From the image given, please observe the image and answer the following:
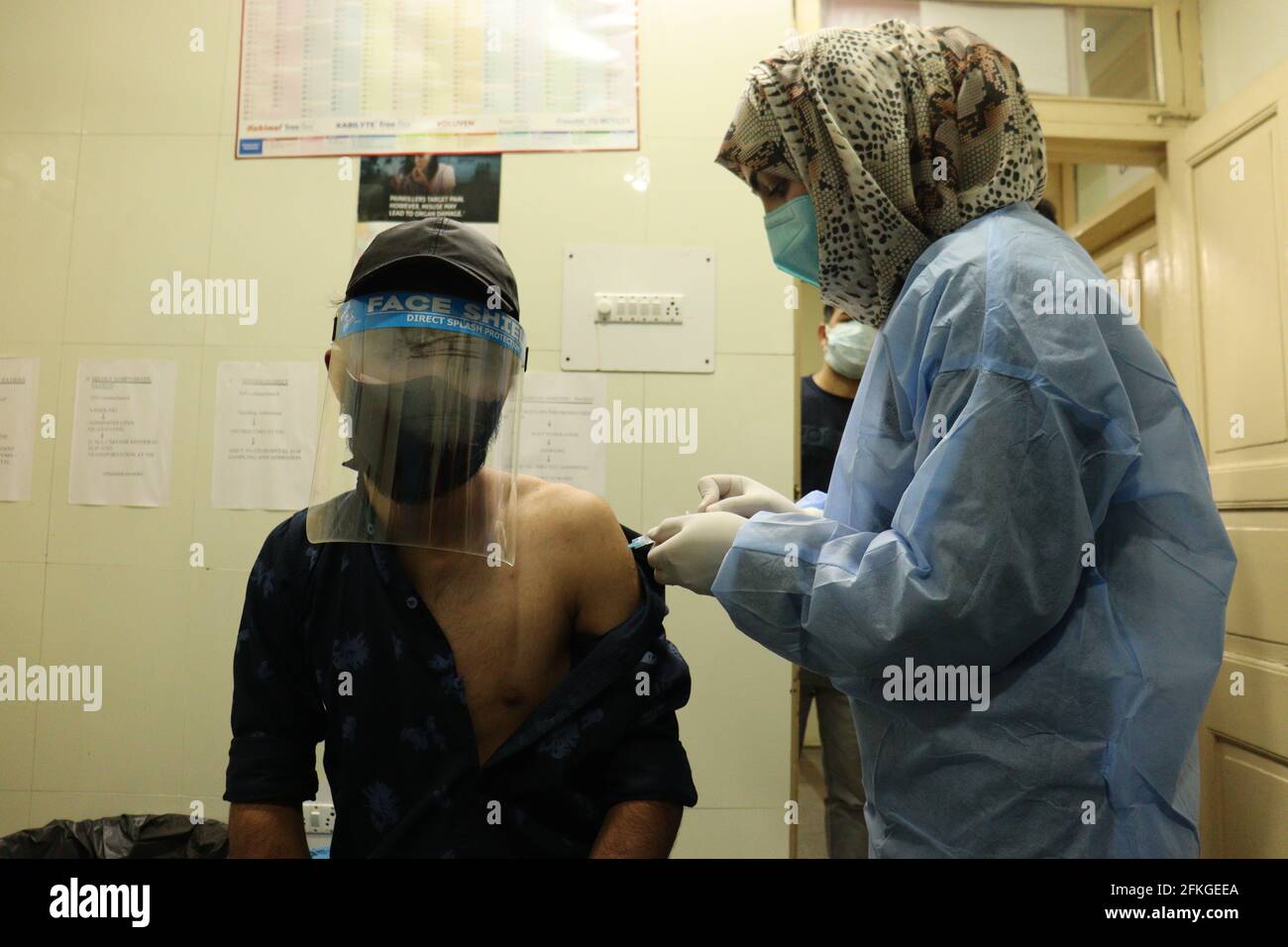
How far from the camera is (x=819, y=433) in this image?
8.21 feet

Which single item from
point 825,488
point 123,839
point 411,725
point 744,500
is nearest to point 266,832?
point 411,725

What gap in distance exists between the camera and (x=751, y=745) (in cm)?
218

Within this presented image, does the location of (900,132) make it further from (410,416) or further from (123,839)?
(123,839)

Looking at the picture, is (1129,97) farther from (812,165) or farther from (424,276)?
(424,276)

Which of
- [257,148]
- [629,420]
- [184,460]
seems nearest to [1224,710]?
[629,420]

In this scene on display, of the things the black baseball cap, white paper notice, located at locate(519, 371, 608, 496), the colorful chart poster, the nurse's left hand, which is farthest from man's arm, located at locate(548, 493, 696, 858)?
the colorful chart poster

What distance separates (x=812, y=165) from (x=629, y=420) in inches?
47.7

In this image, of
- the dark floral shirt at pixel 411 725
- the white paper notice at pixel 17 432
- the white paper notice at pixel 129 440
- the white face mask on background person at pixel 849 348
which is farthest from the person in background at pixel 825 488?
the white paper notice at pixel 17 432

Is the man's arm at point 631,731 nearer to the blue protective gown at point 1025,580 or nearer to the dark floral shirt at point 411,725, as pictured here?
the dark floral shirt at point 411,725

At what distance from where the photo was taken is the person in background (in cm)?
236

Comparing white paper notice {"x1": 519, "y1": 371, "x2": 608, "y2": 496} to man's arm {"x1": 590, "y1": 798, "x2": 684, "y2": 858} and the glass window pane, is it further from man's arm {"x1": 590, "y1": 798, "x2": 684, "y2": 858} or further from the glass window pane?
the glass window pane

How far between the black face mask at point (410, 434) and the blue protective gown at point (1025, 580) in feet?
1.34

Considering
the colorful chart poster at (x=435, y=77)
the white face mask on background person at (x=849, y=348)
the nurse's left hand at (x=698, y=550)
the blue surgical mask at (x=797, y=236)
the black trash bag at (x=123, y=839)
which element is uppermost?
the colorful chart poster at (x=435, y=77)

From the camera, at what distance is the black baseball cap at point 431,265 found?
105 cm
